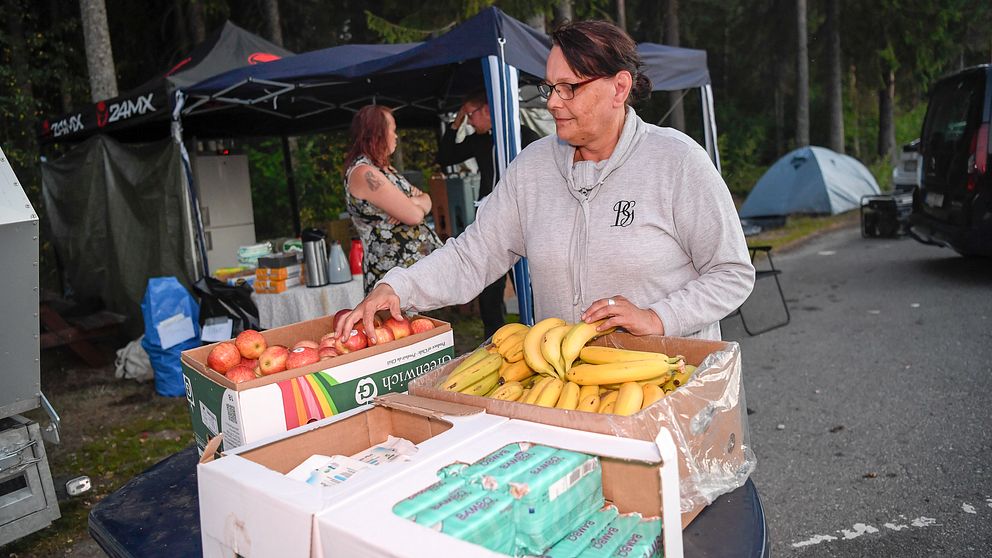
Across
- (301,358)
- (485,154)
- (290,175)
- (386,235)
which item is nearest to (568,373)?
(301,358)

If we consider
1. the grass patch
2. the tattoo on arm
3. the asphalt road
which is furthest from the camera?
the grass patch

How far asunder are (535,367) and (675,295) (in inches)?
17.7

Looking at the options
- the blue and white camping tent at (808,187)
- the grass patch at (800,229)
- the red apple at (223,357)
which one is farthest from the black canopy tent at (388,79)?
the blue and white camping tent at (808,187)

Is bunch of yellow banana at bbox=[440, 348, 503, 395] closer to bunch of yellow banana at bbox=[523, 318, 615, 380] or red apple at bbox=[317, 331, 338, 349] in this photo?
bunch of yellow banana at bbox=[523, 318, 615, 380]

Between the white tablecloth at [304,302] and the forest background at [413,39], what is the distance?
5.42 meters

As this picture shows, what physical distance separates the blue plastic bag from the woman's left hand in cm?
508

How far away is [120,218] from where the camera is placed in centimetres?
741

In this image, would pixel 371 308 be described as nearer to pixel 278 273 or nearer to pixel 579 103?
pixel 579 103

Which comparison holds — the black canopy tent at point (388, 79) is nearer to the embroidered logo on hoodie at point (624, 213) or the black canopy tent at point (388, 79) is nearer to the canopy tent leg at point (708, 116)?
the canopy tent leg at point (708, 116)

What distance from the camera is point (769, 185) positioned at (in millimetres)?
14703

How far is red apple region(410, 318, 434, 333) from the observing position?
247 centimetres

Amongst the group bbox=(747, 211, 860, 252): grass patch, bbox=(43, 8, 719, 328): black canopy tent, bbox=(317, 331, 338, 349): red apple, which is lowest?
bbox=(747, 211, 860, 252): grass patch

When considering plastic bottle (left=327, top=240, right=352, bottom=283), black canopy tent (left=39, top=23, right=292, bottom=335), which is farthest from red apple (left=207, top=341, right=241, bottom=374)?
black canopy tent (left=39, top=23, right=292, bottom=335)

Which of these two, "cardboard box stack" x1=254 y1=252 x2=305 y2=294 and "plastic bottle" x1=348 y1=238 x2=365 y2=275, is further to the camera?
"plastic bottle" x1=348 y1=238 x2=365 y2=275
